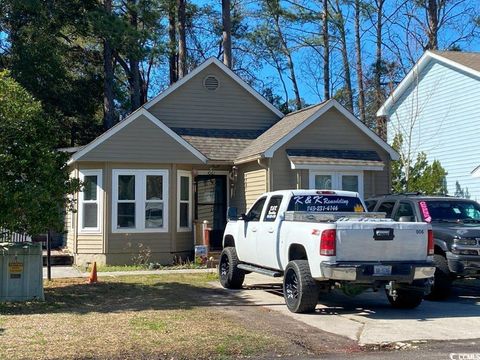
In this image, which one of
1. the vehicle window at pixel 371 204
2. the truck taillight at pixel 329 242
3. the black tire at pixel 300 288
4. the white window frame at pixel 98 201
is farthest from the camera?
the white window frame at pixel 98 201

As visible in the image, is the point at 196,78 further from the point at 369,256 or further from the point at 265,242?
the point at 369,256

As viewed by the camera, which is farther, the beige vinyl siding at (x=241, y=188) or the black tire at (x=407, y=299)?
the beige vinyl siding at (x=241, y=188)

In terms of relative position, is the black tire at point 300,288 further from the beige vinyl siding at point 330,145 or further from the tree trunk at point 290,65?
the tree trunk at point 290,65

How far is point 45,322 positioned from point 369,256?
5.05 metres

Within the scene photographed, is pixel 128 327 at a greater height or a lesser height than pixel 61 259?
lesser

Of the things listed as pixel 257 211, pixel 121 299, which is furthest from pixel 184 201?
pixel 121 299

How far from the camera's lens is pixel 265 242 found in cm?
1170

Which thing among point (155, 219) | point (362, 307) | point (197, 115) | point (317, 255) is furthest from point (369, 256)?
point (197, 115)

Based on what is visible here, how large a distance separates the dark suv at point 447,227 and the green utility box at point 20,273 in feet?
21.9

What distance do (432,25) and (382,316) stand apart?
2626 centimetres

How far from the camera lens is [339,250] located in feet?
31.1

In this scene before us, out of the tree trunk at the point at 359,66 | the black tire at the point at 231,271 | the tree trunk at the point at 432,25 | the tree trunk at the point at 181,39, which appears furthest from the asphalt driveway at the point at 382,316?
the tree trunk at the point at 359,66

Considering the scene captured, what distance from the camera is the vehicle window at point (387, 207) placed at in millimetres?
13797

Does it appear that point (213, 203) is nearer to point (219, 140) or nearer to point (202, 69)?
point (219, 140)
